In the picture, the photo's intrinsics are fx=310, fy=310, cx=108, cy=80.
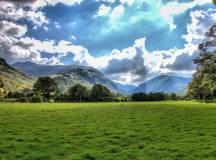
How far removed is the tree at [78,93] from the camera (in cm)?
17250

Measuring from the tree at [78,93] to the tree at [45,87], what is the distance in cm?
993

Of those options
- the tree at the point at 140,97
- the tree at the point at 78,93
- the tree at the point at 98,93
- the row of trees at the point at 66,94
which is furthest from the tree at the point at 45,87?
the tree at the point at 140,97

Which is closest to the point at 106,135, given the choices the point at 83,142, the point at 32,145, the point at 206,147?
the point at 83,142

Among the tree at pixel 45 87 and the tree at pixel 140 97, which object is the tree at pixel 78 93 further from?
the tree at pixel 140 97

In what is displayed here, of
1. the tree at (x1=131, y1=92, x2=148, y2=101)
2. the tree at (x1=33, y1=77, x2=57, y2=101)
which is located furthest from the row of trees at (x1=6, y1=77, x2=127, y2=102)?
the tree at (x1=131, y1=92, x2=148, y2=101)

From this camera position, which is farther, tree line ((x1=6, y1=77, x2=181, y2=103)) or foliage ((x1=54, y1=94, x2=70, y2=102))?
foliage ((x1=54, y1=94, x2=70, y2=102))

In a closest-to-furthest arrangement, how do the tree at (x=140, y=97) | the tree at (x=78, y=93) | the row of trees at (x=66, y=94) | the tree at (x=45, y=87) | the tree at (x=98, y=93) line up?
the tree at (x=45, y=87)
the row of trees at (x=66, y=94)
the tree at (x=78, y=93)
the tree at (x=98, y=93)
the tree at (x=140, y=97)

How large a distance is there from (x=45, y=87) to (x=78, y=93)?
18.8m

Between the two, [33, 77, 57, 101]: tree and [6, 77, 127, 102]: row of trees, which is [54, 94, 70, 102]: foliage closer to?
[6, 77, 127, 102]: row of trees

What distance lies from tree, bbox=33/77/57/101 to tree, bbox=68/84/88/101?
32.6 ft

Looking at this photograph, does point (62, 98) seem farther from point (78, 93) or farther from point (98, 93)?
point (98, 93)

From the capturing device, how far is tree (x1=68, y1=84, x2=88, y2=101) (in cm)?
17250

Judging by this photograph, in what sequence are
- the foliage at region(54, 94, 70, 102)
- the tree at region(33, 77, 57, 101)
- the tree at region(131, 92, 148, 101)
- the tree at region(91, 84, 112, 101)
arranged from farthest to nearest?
the tree at region(131, 92, 148, 101), the tree at region(91, 84, 112, 101), the foliage at region(54, 94, 70, 102), the tree at region(33, 77, 57, 101)

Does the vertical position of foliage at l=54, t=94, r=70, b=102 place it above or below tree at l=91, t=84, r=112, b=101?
below
